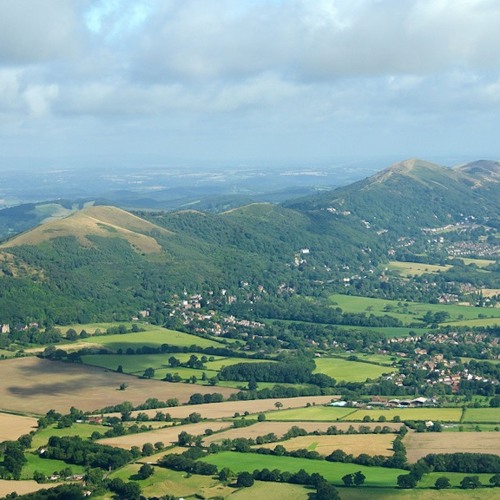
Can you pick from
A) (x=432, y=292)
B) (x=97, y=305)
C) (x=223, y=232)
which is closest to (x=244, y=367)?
(x=97, y=305)

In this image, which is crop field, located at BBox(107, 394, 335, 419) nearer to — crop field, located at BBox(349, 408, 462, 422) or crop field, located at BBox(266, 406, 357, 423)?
crop field, located at BBox(266, 406, 357, 423)

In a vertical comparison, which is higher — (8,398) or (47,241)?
(47,241)

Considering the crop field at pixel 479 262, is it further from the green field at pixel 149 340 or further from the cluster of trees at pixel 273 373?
the cluster of trees at pixel 273 373

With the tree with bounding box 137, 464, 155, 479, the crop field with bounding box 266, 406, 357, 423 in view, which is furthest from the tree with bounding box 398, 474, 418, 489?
the crop field with bounding box 266, 406, 357, 423

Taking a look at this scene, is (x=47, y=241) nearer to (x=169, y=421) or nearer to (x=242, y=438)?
(x=169, y=421)

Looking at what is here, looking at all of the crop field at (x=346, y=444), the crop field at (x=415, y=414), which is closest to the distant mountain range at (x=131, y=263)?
the crop field at (x=415, y=414)
